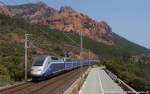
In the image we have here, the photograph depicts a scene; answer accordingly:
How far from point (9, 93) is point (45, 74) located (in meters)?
15.9

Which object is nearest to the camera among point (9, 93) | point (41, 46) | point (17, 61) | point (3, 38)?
point (9, 93)

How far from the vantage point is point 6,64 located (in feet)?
174

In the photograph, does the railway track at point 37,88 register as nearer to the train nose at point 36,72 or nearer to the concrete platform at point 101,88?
the train nose at point 36,72

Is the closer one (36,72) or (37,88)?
(37,88)

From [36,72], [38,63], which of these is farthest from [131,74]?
[36,72]

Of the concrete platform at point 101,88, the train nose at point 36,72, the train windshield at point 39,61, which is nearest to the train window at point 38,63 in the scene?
the train windshield at point 39,61

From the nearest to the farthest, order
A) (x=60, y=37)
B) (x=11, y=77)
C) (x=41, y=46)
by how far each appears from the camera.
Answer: (x=11, y=77) → (x=41, y=46) → (x=60, y=37)

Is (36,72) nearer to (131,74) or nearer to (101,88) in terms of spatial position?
(101,88)

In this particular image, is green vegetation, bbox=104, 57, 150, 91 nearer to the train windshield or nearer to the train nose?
the train nose

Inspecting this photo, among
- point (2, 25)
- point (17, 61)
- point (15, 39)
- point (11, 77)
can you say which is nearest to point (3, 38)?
point (15, 39)

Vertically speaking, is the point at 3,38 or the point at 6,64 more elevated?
the point at 3,38

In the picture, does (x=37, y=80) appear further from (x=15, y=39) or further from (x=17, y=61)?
(x=15, y=39)

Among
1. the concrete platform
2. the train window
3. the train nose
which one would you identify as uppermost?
the train window

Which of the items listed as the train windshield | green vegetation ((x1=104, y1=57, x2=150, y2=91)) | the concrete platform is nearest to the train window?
the train windshield
